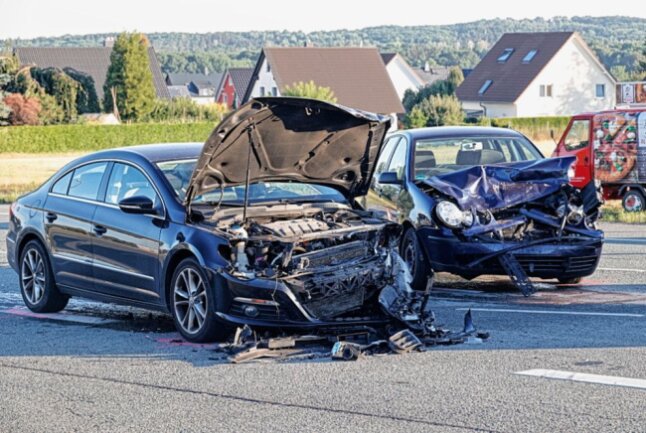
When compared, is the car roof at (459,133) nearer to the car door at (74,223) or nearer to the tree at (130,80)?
the car door at (74,223)

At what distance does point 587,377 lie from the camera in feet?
24.0

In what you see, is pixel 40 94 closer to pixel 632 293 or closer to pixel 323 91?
pixel 323 91

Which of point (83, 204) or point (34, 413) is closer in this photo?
point (34, 413)

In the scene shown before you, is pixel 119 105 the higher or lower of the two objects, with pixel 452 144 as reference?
lower

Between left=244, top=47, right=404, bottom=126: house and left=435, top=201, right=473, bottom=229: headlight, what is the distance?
75.7 m

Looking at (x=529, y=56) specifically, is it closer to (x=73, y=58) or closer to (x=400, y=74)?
(x=400, y=74)

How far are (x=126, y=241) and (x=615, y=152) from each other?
15.1 m

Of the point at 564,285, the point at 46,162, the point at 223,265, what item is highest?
the point at 223,265

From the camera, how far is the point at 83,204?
10.1 meters

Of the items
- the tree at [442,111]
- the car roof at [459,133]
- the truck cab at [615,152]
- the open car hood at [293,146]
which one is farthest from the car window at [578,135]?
the tree at [442,111]

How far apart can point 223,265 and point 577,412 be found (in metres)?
3.07

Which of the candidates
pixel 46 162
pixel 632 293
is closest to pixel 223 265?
pixel 632 293

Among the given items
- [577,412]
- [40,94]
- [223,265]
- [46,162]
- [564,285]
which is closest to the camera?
[577,412]

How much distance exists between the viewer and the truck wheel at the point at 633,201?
74.5ft
